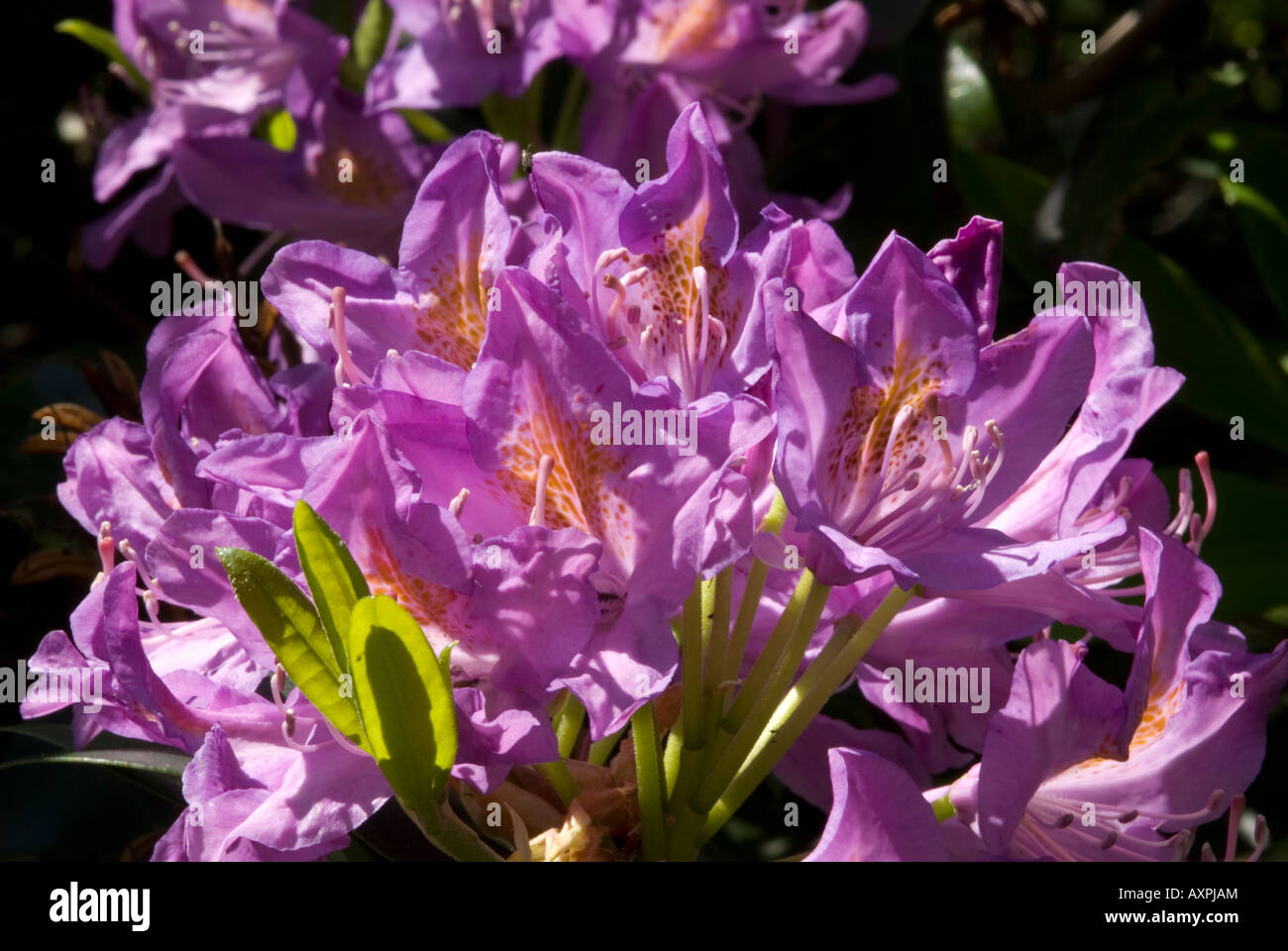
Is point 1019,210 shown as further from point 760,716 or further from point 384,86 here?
point 760,716

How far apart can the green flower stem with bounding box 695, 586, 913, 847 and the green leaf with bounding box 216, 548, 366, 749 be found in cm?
22

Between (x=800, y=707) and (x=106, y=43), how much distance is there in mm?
1141

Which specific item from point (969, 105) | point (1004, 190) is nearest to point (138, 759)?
point (1004, 190)

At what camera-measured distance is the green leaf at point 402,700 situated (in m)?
0.64

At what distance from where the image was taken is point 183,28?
153 centimetres

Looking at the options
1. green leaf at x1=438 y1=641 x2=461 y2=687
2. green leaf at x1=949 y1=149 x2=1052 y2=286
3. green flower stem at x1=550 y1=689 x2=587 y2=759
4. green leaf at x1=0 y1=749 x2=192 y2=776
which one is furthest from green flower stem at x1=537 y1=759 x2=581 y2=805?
green leaf at x1=949 y1=149 x2=1052 y2=286

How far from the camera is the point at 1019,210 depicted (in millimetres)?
1568

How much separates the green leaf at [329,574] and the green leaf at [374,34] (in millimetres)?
1006

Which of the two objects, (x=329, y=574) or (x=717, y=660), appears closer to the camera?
(x=329, y=574)

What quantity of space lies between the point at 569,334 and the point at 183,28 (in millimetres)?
1037

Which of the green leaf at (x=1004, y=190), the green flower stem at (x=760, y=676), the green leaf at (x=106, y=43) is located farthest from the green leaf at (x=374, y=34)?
the green flower stem at (x=760, y=676)

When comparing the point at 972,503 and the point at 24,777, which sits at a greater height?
the point at 972,503
